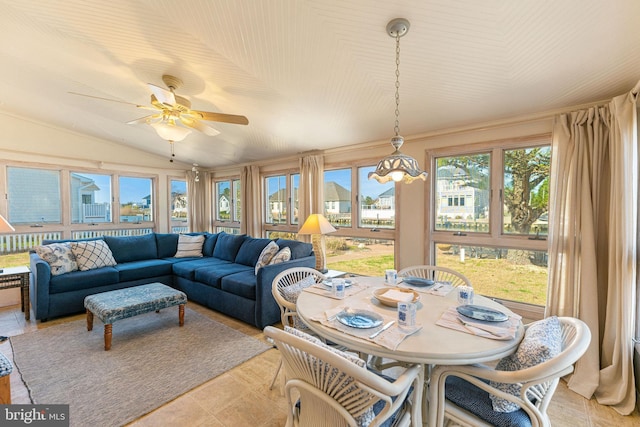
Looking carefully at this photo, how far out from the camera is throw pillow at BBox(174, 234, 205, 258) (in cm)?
483

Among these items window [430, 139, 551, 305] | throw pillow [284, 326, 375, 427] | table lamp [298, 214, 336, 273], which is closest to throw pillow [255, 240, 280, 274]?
table lamp [298, 214, 336, 273]

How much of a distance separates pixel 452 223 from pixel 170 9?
133 inches

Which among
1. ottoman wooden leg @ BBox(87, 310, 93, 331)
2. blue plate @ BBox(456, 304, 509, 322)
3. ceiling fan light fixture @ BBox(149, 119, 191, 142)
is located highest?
ceiling fan light fixture @ BBox(149, 119, 191, 142)

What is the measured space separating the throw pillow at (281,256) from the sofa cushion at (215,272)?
57 centimetres

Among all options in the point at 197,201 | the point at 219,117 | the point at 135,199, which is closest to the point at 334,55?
the point at 219,117

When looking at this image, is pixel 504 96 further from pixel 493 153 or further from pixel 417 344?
pixel 417 344

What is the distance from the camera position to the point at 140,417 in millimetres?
1777

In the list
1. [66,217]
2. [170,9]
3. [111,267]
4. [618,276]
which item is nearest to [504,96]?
[618,276]

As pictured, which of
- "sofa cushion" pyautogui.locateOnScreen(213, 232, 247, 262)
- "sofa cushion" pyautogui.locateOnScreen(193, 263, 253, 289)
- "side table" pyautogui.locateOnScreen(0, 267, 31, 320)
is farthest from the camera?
"sofa cushion" pyautogui.locateOnScreen(213, 232, 247, 262)

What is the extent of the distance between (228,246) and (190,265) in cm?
66

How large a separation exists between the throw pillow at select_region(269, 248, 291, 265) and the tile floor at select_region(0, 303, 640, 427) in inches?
49.3

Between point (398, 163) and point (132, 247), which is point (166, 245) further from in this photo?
point (398, 163)

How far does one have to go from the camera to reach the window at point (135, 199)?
217 inches

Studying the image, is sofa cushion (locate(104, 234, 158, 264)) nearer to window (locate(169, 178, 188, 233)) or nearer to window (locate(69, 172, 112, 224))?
window (locate(69, 172, 112, 224))
